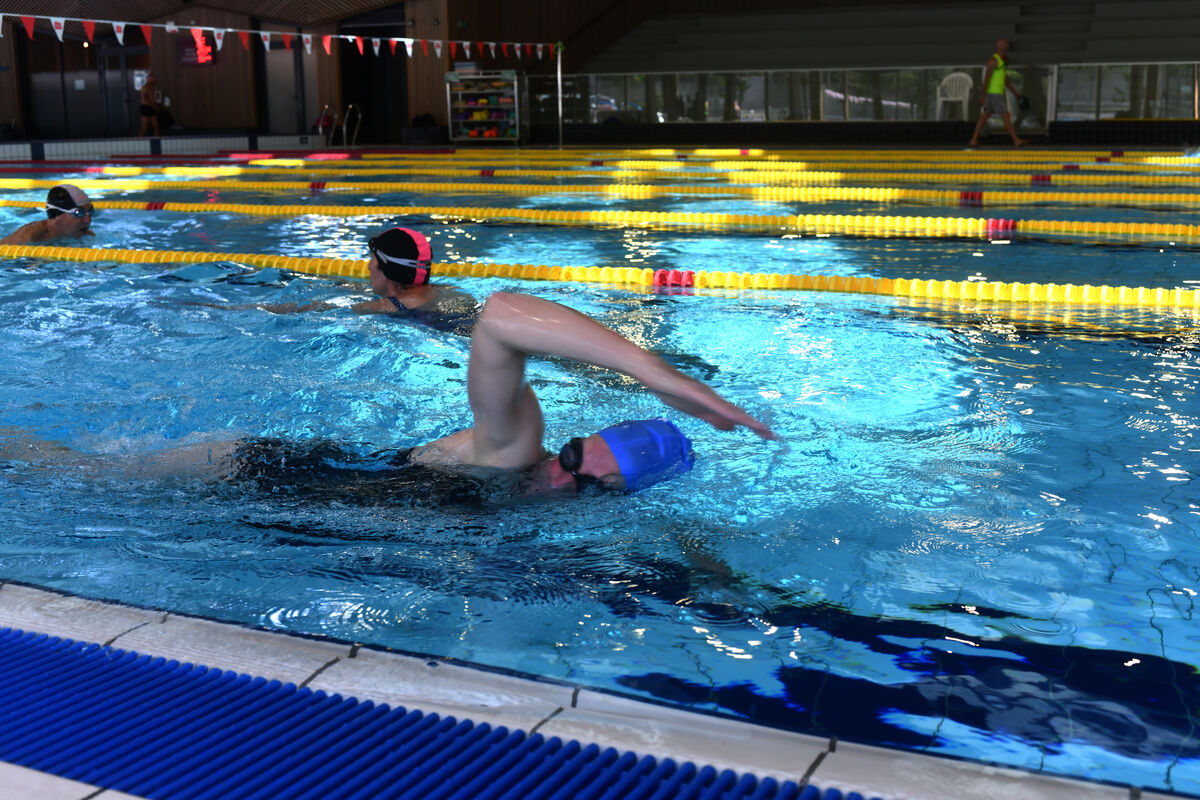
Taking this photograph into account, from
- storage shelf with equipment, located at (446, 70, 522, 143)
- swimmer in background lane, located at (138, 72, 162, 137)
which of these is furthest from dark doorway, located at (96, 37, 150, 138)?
storage shelf with equipment, located at (446, 70, 522, 143)

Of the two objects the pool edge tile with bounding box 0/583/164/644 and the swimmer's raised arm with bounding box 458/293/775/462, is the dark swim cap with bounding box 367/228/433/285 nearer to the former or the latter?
the swimmer's raised arm with bounding box 458/293/775/462

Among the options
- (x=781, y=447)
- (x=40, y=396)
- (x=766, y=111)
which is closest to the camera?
(x=781, y=447)

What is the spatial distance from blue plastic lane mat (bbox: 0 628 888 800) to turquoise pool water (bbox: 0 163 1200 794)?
1.51 ft

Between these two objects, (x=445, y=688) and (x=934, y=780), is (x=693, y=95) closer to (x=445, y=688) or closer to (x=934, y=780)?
(x=445, y=688)

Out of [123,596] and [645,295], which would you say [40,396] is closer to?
[123,596]

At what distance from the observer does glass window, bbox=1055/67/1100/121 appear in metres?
15.8

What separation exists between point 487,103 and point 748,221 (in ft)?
38.2

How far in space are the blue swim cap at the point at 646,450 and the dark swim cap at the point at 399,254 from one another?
1982 millimetres

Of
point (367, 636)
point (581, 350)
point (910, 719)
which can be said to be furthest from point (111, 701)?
point (910, 719)

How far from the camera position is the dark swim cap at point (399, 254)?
14.2 ft

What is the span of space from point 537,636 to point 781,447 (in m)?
1.48

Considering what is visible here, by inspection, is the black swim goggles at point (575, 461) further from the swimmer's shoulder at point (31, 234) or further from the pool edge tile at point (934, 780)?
the swimmer's shoulder at point (31, 234)

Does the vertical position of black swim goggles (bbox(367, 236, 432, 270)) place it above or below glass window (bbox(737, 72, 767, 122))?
below

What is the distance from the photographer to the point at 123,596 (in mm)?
2529
